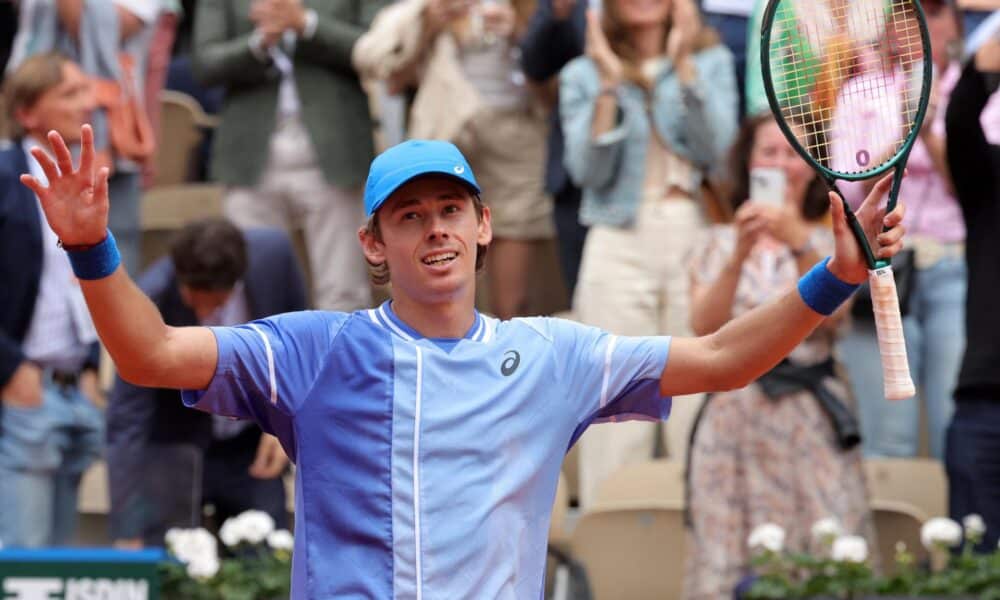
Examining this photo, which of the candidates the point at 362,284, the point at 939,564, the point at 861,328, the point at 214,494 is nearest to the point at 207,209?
the point at 362,284

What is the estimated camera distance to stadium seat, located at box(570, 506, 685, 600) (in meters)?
7.23

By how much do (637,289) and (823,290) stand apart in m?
3.95

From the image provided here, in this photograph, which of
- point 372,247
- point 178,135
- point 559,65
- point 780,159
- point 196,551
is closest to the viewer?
point 372,247

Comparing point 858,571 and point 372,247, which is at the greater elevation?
point 372,247

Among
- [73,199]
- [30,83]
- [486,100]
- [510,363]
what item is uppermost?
[486,100]

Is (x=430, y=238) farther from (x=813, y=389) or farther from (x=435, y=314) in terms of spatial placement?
(x=813, y=389)

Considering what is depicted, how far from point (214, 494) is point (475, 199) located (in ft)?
11.7

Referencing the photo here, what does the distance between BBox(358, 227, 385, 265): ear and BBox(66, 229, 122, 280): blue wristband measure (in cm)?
65

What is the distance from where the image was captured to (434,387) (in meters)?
3.85

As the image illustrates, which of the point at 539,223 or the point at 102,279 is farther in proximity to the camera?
the point at 539,223

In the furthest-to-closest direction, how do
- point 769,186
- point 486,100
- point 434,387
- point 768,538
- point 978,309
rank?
point 486,100
point 978,309
point 769,186
point 768,538
point 434,387

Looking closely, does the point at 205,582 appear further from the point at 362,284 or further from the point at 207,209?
the point at 207,209

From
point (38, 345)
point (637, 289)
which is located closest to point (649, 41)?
point (637, 289)

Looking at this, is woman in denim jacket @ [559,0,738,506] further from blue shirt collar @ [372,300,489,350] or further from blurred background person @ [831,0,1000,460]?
blue shirt collar @ [372,300,489,350]
